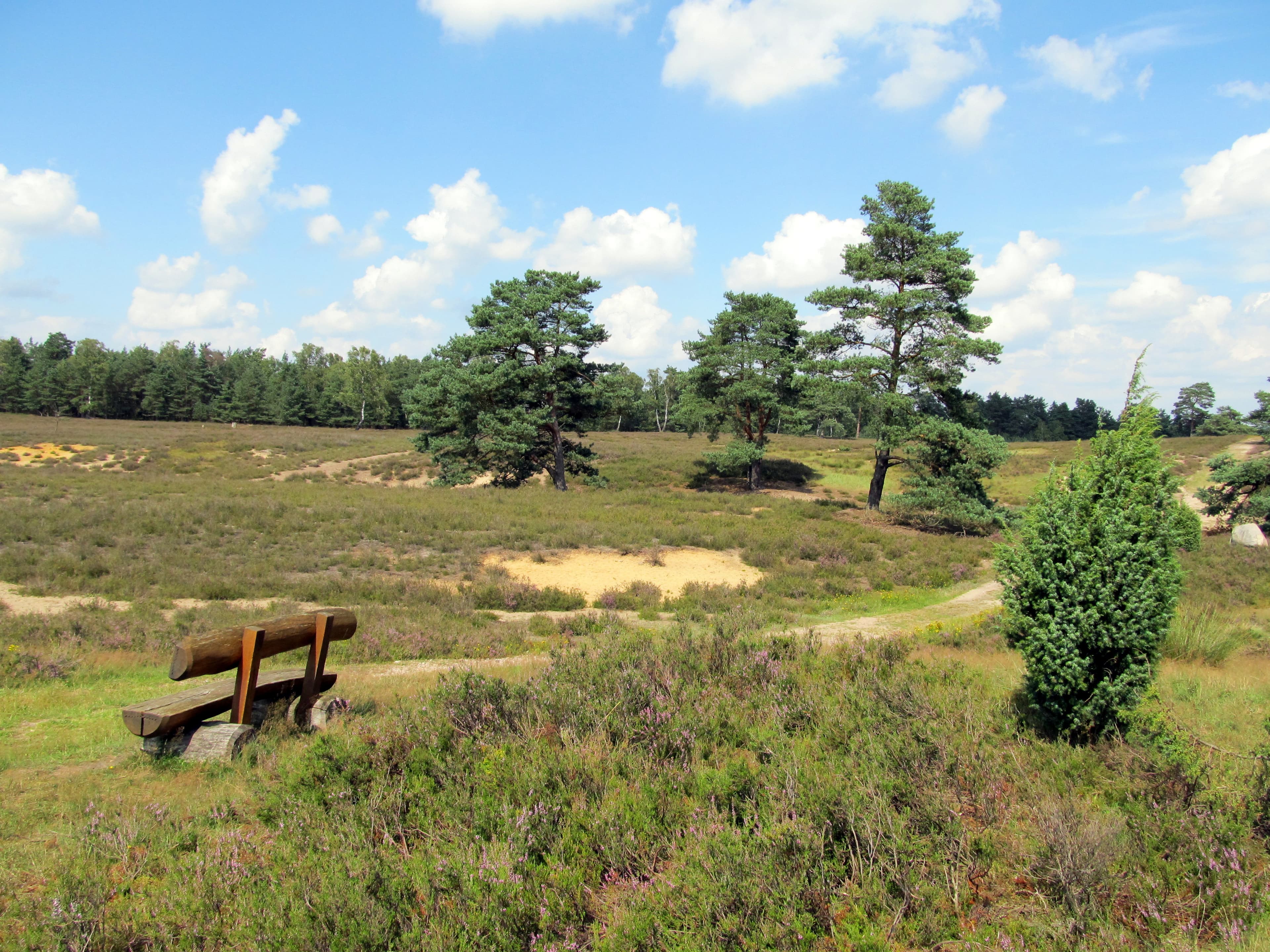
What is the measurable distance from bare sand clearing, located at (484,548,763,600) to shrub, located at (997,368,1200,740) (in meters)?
10.2

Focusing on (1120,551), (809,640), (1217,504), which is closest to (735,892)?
(1120,551)

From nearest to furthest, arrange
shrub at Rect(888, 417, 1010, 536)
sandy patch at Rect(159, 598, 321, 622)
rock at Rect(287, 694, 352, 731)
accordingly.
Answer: rock at Rect(287, 694, 352, 731) → sandy patch at Rect(159, 598, 321, 622) → shrub at Rect(888, 417, 1010, 536)

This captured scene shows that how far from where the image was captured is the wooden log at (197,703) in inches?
204

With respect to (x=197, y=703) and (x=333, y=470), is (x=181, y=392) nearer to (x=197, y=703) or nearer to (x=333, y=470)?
(x=333, y=470)

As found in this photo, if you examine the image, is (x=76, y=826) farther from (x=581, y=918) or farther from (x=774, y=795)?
(x=774, y=795)

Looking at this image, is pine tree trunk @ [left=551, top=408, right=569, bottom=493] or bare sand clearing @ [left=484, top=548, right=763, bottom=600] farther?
pine tree trunk @ [left=551, top=408, right=569, bottom=493]

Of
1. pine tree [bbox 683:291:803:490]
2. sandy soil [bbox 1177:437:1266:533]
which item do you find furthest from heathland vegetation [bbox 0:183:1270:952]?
pine tree [bbox 683:291:803:490]

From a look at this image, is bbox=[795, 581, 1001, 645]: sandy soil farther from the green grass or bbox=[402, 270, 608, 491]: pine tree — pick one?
bbox=[402, 270, 608, 491]: pine tree

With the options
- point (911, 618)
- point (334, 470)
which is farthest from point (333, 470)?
point (911, 618)

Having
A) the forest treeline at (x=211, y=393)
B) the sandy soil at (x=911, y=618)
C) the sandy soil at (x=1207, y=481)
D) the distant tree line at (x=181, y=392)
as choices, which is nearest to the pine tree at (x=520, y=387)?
the sandy soil at (x=911, y=618)

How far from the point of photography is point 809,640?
767 centimetres

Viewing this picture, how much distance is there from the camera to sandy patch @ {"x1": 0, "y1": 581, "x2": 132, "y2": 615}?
11.3m

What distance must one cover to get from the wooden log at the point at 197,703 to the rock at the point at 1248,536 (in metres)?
23.5

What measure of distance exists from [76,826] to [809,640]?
655 cm
